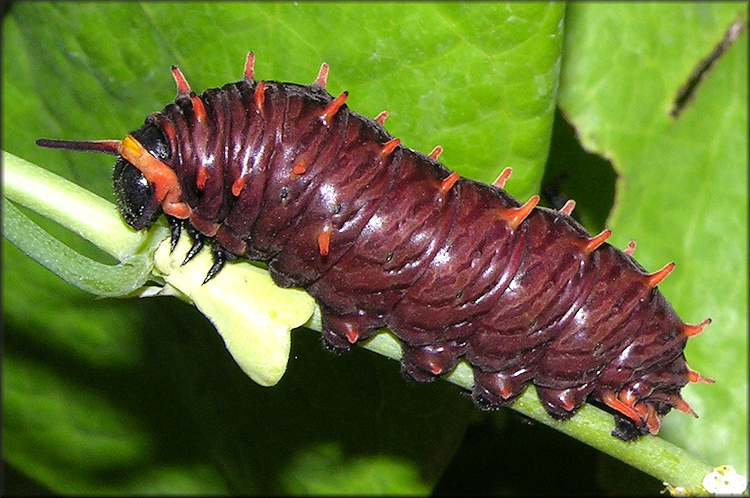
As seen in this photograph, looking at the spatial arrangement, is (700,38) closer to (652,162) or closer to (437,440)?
(652,162)

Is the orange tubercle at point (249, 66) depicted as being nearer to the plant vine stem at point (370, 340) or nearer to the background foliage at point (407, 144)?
the background foliage at point (407, 144)

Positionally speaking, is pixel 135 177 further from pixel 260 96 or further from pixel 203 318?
pixel 203 318

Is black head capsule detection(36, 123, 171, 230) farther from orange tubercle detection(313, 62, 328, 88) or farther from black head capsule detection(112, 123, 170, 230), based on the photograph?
orange tubercle detection(313, 62, 328, 88)

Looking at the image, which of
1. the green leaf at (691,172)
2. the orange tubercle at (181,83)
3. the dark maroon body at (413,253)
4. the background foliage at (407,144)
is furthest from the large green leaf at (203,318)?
the green leaf at (691,172)

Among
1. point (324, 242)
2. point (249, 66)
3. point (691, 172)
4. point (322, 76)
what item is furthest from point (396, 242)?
point (691, 172)

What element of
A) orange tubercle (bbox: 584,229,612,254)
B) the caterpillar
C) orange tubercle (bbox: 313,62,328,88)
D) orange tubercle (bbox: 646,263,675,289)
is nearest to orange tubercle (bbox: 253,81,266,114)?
the caterpillar
